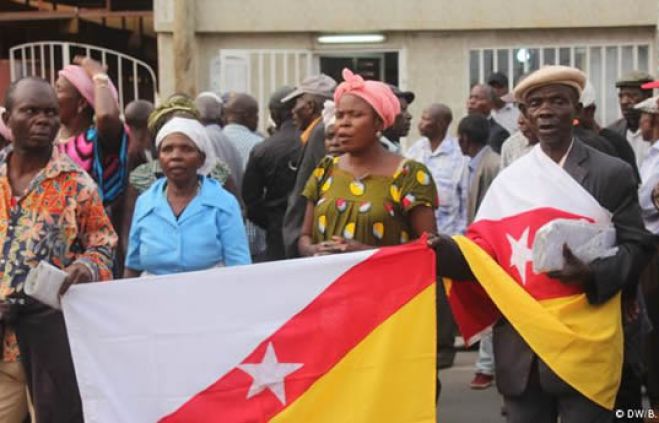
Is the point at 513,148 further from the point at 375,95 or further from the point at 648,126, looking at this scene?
the point at 375,95

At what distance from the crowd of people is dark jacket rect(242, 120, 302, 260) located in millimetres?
1559

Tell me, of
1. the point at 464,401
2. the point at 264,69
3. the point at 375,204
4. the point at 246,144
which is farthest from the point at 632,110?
the point at 264,69

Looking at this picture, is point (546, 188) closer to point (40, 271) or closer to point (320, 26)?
point (40, 271)

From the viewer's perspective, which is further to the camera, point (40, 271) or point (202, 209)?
point (202, 209)

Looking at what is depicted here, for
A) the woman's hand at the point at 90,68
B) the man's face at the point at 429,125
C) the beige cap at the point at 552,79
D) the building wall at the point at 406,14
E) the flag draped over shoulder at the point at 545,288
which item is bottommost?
the flag draped over shoulder at the point at 545,288

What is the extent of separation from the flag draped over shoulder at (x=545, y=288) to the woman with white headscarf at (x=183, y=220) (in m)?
1.40

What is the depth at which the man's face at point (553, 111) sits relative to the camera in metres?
5.48

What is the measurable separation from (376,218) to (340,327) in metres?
0.68

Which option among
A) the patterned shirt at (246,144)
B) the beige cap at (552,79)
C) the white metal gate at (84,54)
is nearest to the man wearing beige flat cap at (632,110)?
the patterned shirt at (246,144)

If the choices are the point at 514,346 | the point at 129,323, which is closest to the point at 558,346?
the point at 514,346

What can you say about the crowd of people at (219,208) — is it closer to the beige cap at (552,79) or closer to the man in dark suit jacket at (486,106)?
the beige cap at (552,79)

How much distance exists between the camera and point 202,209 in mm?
6457

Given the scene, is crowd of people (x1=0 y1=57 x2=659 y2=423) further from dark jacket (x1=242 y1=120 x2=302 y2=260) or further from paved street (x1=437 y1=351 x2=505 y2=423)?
dark jacket (x1=242 y1=120 x2=302 y2=260)

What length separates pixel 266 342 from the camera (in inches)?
226
